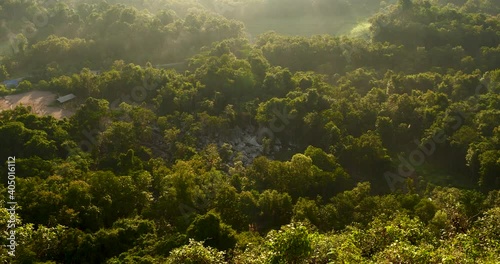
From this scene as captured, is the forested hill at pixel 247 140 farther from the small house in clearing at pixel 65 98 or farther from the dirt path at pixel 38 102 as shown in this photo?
the small house in clearing at pixel 65 98

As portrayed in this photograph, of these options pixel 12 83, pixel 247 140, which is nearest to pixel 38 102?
pixel 12 83

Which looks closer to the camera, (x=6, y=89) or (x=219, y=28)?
(x=6, y=89)

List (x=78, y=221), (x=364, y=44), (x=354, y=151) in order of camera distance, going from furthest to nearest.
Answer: (x=364, y=44), (x=354, y=151), (x=78, y=221)

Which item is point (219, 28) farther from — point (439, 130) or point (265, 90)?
point (439, 130)

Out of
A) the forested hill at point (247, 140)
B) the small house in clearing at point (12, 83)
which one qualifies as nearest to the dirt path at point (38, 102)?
the forested hill at point (247, 140)

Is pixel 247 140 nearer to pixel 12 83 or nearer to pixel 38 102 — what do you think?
pixel 38 102

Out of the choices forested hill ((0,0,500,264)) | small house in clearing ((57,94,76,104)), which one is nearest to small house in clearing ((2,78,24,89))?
forested hill ((0,0,500,264))

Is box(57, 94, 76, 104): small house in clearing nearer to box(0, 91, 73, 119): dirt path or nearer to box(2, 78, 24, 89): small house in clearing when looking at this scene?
box(0, 91, 73, 119): dirt path

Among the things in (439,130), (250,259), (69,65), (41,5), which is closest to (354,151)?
(439,130)
